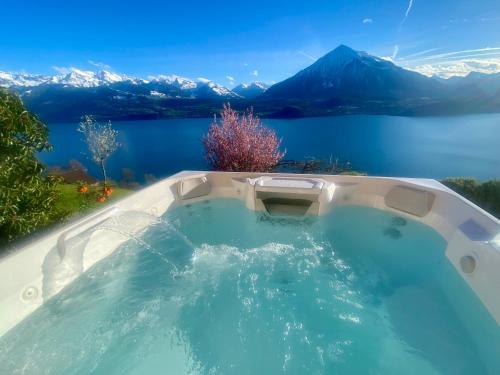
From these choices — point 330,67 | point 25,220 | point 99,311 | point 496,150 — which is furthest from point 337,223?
point 330,67

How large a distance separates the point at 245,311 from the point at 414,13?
11.0m

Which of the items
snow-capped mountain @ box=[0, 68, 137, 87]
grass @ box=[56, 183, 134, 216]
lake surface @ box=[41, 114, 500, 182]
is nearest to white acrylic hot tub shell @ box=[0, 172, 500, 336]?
grass @ box=[56, 183, 134, 216]

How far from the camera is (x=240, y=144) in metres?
4.50

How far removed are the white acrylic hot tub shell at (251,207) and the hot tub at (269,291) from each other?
11 millimetres

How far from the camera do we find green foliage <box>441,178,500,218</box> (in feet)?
10.8

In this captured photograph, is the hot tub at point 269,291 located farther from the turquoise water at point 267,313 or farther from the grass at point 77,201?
the grass at point 77,201

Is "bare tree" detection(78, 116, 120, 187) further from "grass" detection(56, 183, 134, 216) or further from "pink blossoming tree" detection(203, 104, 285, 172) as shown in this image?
"pink blossoming tree" detection(203, 104, 285, 172)

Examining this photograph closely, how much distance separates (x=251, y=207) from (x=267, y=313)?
145cm

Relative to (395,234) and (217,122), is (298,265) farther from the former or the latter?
(217,122)

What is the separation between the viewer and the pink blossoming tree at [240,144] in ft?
14.8

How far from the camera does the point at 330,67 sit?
228ft

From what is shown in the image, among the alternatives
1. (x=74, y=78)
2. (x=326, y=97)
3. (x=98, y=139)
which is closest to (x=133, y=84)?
(x=74, y=78)

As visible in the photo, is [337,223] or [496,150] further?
[496,150]

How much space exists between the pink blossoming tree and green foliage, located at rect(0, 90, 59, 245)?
8.86 ft
